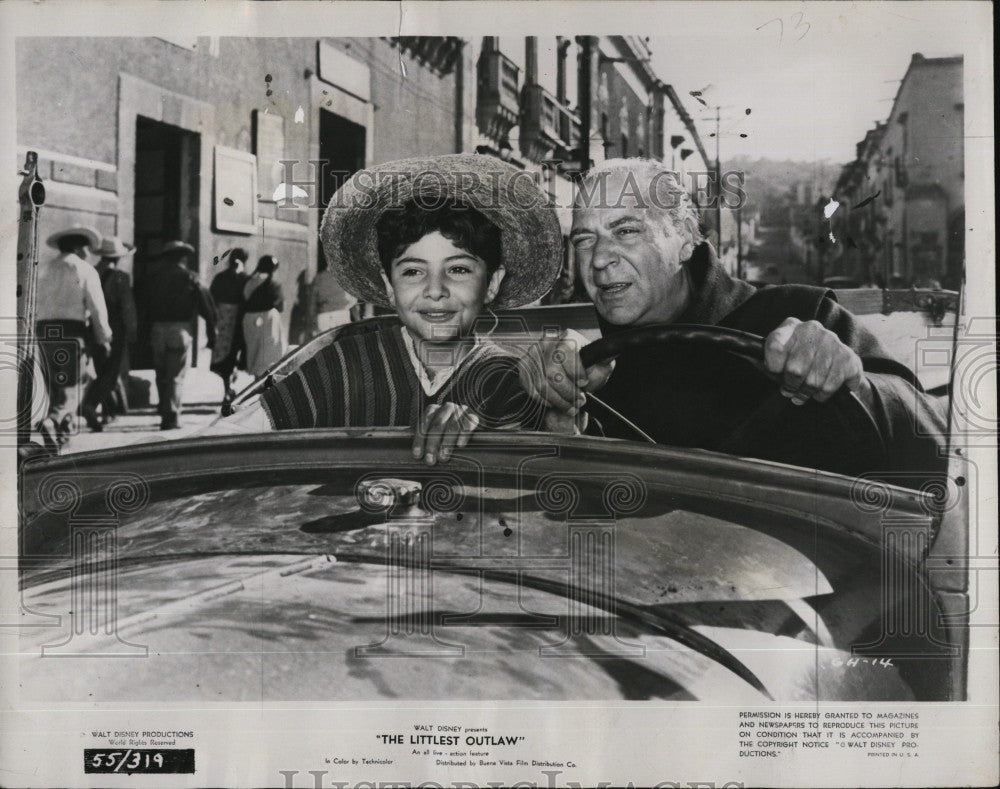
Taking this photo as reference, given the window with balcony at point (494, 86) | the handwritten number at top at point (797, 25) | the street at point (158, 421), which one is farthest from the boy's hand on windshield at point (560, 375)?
the handwritten number at top at point (797, 25)

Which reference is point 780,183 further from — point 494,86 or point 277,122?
point 277,122

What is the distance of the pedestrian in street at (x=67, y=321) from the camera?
111 inches

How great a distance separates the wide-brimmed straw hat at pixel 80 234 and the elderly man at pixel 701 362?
1.49 metres

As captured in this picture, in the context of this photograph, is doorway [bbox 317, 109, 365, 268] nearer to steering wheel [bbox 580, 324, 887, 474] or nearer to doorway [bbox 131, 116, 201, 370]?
doorway [bbox 131, 116, 201, 370]

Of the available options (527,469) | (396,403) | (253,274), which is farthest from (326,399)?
(527,469)

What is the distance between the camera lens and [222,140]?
282 cm

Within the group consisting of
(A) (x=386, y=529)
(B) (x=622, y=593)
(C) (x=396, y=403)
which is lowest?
(B) (x=622, y=593)

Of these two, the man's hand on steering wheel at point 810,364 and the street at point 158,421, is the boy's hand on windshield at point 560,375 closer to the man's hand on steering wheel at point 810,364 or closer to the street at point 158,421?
the man's hand on steering wheel at point 810,364

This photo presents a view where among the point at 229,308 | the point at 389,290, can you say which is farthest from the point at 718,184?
the point at 229,308

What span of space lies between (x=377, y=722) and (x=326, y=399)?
42.1 inches

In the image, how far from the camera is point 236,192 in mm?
2822

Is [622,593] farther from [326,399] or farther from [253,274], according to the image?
[253,274]

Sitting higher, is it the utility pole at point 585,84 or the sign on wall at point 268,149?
the utility pole at point 585,84

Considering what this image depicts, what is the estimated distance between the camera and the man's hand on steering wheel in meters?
2.75
